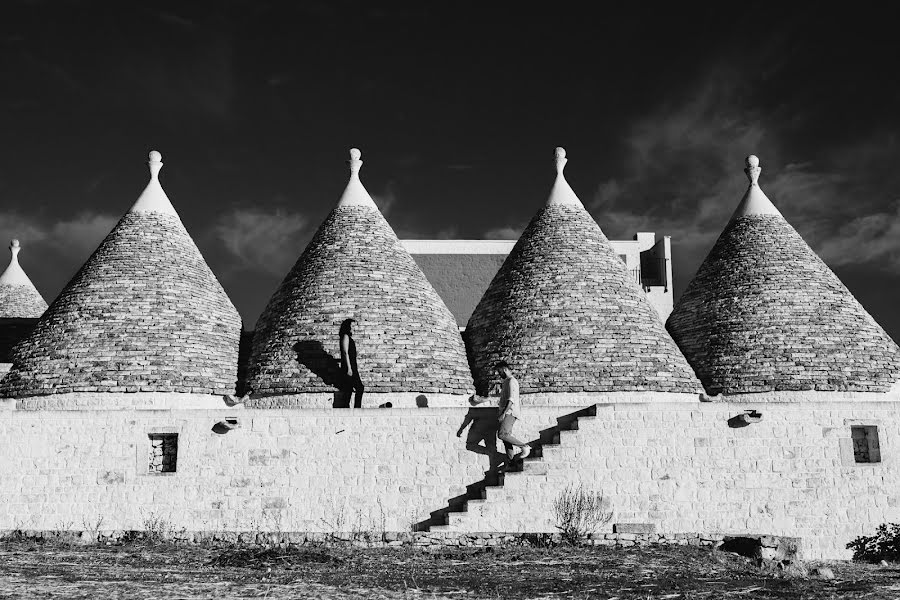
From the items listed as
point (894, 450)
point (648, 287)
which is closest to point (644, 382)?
point (894, 450)

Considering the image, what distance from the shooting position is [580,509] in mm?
10703

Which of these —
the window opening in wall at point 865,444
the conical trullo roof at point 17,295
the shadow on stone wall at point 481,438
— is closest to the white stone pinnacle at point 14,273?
the conical trullo roof at point 17,295

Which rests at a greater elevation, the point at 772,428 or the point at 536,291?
the point at 536,291

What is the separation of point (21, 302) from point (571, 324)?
1311 centimetres

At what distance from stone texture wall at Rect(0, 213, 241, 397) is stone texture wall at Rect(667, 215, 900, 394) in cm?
725

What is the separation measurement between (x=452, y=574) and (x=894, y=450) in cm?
662

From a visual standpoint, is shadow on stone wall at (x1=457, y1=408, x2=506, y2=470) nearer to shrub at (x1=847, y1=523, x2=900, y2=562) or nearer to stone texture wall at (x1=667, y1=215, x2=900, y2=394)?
stone texture wall at (x1=667, y1=215, x2=900, y2=394)

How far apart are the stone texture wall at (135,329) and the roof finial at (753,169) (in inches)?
370

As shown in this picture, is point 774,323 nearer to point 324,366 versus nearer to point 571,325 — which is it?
point 571,325

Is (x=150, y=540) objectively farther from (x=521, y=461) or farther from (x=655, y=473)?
(x=655, y=473)

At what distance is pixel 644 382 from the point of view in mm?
12750

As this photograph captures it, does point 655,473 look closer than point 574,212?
Yes

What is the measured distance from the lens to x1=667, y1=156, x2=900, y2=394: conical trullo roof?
Answer: 1339cm

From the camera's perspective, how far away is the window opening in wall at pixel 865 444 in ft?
37.4
